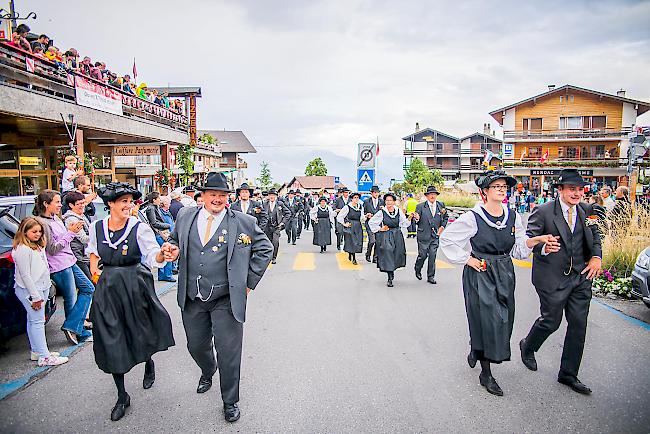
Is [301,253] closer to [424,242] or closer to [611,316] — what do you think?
[424,242]

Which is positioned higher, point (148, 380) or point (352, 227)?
point (352, 227)

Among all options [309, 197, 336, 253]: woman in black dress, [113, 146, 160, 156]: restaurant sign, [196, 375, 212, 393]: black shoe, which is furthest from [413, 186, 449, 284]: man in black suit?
[113, 146, 160, 156]: restaurant sign

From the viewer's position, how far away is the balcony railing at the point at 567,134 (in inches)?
1753

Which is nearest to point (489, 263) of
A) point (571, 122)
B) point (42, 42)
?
point (42, 42)

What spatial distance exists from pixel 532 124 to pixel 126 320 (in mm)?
49411

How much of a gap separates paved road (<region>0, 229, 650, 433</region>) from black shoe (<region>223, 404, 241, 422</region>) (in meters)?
0.05

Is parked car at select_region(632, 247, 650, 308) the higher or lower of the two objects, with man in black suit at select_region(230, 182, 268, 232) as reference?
lower

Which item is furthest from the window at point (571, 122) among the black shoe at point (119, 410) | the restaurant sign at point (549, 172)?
the black shoe at point (119, 410)

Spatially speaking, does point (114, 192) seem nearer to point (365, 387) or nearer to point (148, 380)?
point (148, 380)

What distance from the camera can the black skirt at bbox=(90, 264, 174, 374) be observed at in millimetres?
4004

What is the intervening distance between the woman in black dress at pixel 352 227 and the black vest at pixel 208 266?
8389 mm

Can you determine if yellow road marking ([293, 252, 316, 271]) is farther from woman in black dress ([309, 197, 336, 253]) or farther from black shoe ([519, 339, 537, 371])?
black shoe ([519, 339, 537, 371])

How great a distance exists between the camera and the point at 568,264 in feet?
14.9

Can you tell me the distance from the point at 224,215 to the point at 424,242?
636 centimetres
